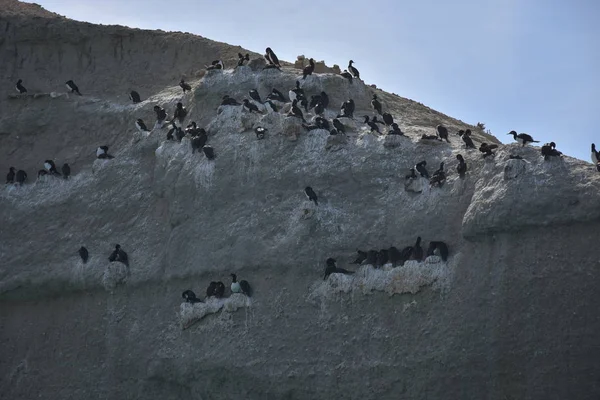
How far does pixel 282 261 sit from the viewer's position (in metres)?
35.8

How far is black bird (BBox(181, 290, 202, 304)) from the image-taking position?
1428 inches

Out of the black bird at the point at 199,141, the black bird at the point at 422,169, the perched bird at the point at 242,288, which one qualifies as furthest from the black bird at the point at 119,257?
the black bird at the point at 422,169

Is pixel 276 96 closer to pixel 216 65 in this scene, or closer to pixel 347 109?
pixel 347 109

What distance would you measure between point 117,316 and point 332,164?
8.13 metres

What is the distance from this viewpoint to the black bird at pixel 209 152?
38.9m

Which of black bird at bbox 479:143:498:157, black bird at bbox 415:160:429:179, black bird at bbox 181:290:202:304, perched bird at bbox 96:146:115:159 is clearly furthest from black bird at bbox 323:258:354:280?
perched bird at bbox 96:146:115:159

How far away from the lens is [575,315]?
30.5 metres

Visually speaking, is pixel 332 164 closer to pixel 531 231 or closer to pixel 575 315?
pixel 531 231

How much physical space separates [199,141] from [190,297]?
18.5 feet

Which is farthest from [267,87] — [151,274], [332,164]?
[151,274]

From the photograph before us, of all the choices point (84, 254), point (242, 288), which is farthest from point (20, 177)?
point (242, 288)

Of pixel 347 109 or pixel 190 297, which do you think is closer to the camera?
pixel 190 297

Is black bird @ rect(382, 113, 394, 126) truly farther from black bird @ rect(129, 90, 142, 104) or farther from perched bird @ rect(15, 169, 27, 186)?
perched bird @ rect(15, 169, 27, 186)

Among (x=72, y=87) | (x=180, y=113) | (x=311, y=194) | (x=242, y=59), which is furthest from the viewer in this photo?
(x=72, y=87)
